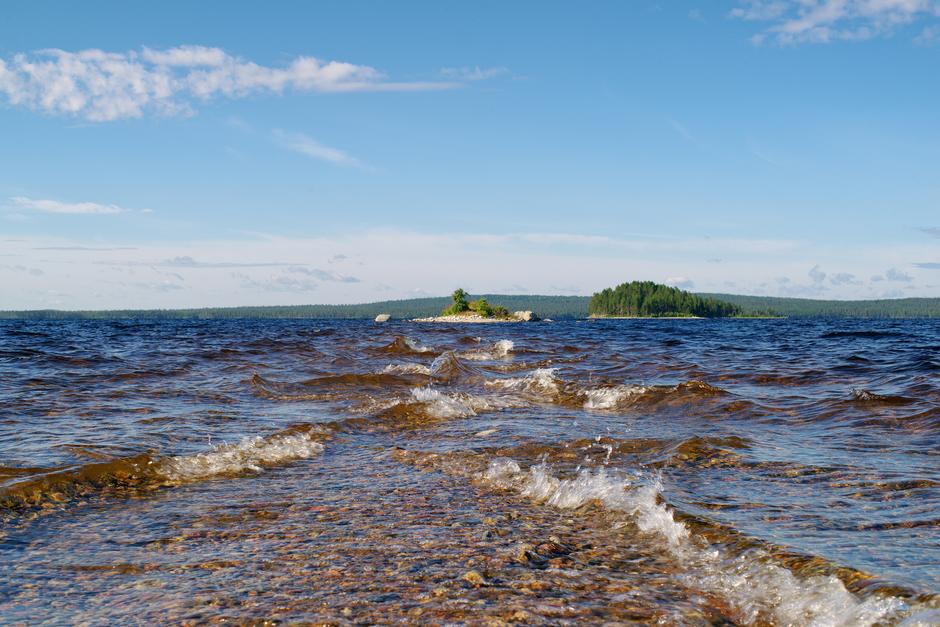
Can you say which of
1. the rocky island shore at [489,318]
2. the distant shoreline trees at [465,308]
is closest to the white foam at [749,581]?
the rocky island shore at [489,318]

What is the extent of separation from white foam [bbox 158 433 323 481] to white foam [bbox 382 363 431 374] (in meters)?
10.2

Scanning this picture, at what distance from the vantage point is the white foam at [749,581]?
3.98 meters

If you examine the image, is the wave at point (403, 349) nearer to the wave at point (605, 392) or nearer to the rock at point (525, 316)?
the wave at point (605, 392)

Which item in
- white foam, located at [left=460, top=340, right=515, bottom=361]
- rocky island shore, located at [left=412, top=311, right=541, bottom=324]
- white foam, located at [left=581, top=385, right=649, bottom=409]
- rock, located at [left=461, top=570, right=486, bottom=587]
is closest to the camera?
rock, located at [left=461, top=570, right=486, bottom=587]

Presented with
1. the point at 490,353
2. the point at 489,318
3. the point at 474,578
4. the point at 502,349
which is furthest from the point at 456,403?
the point at 489,318

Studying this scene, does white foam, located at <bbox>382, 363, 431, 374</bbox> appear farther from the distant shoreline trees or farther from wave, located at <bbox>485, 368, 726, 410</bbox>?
the distant shoreline trees

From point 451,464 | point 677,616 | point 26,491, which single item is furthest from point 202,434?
point 677,616

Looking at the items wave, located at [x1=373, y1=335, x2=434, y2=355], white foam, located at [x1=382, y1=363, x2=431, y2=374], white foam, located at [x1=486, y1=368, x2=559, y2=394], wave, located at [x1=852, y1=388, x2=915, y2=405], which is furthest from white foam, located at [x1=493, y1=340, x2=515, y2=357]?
wave, located at [x1=852, y1=388, x2=915, y2=405]

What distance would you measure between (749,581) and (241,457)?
21.7ft

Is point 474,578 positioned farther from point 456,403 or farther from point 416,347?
point 416,347

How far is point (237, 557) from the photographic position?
5133mm

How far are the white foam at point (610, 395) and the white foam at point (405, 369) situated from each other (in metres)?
6.77

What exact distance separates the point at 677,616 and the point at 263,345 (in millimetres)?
30599

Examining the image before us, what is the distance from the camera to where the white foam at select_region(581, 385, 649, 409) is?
14.3m
